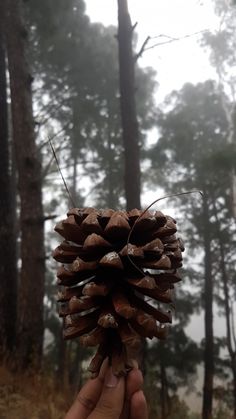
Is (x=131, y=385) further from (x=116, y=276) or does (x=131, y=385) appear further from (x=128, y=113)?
(x=128, y=113)

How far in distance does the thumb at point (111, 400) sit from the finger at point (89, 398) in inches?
1.9

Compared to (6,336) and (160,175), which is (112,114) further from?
(6,336)

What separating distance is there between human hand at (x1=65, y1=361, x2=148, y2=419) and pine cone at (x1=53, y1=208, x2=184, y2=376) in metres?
0.05

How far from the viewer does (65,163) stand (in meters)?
14.3

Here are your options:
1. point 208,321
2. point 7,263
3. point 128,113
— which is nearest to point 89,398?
point 7,263

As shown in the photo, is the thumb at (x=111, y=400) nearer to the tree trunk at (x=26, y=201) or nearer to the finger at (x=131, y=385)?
the finger at (x=131, y=385)

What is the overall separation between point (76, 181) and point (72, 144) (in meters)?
1.90

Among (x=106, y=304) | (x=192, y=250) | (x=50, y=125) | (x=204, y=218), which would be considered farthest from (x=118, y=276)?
(x=50, y=125)

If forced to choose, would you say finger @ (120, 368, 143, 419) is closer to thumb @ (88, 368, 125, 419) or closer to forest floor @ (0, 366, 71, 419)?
thumb @ (88, 368, 125, 419)

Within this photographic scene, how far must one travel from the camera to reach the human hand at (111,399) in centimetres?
129

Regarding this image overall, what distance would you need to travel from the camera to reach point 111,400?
129cm

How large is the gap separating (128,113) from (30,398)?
14.3 ft

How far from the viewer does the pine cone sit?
49.9 inches

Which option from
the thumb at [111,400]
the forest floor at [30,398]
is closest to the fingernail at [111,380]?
the thumb at [111,400]
